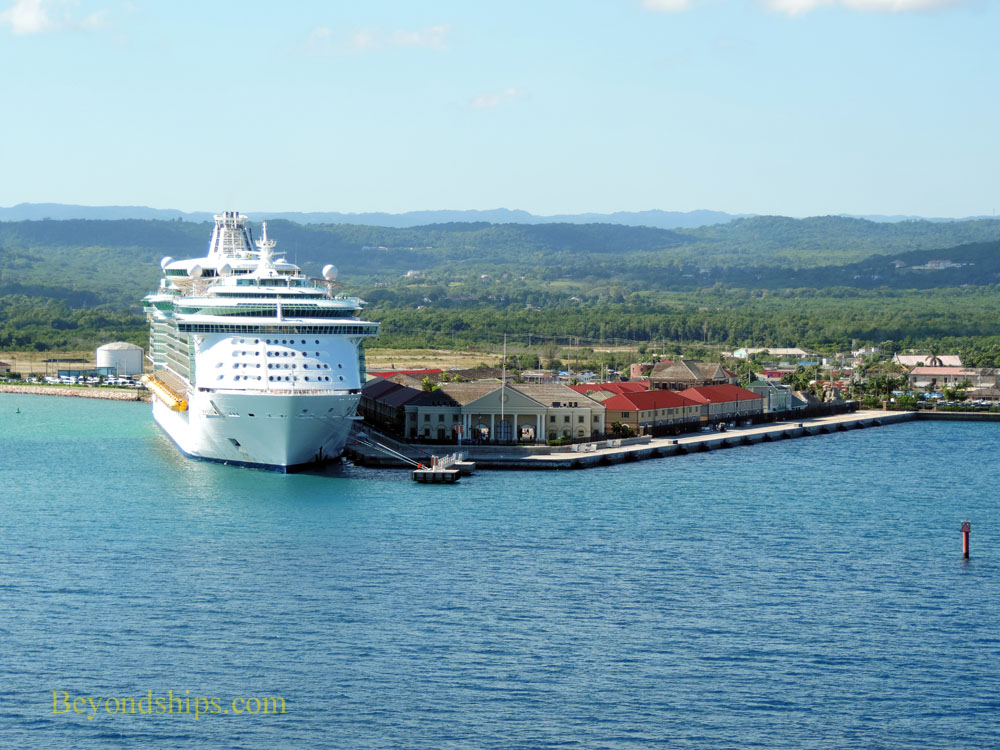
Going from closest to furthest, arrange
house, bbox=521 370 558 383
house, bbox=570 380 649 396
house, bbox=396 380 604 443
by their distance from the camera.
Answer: house, bbox=396 380 604 443 → house, bbox=570 380 649 396 → house, bbox=521 370 558 383

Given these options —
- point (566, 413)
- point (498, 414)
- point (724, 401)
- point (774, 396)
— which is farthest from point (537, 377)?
point (498, 414)

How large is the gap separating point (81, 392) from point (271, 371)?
47.1 meters

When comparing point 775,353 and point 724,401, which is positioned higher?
point 724,401

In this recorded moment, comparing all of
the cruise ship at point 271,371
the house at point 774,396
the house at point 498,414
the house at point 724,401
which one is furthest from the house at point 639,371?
the cruise ship at point 271,371

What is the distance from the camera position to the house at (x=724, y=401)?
67750 millimetres

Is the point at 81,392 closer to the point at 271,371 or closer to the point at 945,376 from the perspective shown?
the point at 271,371

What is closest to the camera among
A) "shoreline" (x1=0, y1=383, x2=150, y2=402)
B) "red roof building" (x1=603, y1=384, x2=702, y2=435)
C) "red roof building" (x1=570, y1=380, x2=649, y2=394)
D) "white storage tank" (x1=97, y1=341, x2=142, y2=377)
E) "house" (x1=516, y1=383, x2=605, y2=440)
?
"house" (x1=516, y1=383, x2=605, y2=440)

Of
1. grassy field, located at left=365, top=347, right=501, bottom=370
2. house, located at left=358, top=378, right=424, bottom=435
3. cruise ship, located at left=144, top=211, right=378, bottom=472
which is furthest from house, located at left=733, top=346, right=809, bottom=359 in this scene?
cruise ship, located at left=144, top=211, right=378, bottom=472

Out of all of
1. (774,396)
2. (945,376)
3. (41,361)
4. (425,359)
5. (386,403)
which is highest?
(386,403)

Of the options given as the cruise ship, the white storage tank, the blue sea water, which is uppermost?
the cruise ship

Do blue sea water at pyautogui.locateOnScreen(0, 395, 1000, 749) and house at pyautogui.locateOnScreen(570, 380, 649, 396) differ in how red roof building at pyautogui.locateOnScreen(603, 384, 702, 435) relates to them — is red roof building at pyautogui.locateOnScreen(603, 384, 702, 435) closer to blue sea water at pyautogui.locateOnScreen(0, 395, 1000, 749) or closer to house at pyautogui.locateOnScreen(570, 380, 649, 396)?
house at pyautogui.locateOnScreen(570, 380, 649, 396)

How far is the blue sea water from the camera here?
22.6 m

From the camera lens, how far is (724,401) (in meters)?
69.1

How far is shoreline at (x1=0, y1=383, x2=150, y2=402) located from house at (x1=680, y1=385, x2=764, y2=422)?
3401 centimetres
